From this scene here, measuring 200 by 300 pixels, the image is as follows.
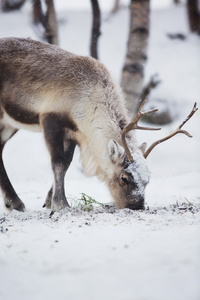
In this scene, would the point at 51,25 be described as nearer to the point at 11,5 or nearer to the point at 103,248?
the point at 11,5

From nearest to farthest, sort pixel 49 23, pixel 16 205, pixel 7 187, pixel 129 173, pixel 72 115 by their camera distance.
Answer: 1. pixel 129 173
2. pixel 72 115
3. pixel 16 205
4. pixel 7 187
5. pixel 49 23

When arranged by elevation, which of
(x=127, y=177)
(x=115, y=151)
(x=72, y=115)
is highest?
(x=72, y=115)

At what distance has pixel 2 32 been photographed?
11898 mm

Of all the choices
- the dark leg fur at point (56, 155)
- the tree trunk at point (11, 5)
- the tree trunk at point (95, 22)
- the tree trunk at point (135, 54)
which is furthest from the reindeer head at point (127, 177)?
the tree trunk at point (11, 5)

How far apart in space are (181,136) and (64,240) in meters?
6.65

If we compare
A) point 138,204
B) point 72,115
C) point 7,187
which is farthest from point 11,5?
point 138,204

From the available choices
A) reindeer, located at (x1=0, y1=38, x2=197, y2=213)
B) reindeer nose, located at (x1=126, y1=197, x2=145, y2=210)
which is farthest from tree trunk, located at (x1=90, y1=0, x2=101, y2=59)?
reindeer nose, located at (x1=126, y1=197, x2=145, y2=210)

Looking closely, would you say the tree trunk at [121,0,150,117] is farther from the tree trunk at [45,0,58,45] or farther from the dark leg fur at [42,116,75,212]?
the dark leg fur at [42,116,75,212]

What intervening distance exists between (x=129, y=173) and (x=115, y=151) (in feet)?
0.85

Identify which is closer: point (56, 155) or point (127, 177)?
point (127, 177)

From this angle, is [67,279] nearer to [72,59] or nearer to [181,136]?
[72,59]

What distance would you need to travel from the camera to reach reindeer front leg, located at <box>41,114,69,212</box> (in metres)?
4.36

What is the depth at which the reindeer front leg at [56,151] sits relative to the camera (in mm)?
4355

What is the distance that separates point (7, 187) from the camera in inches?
193
